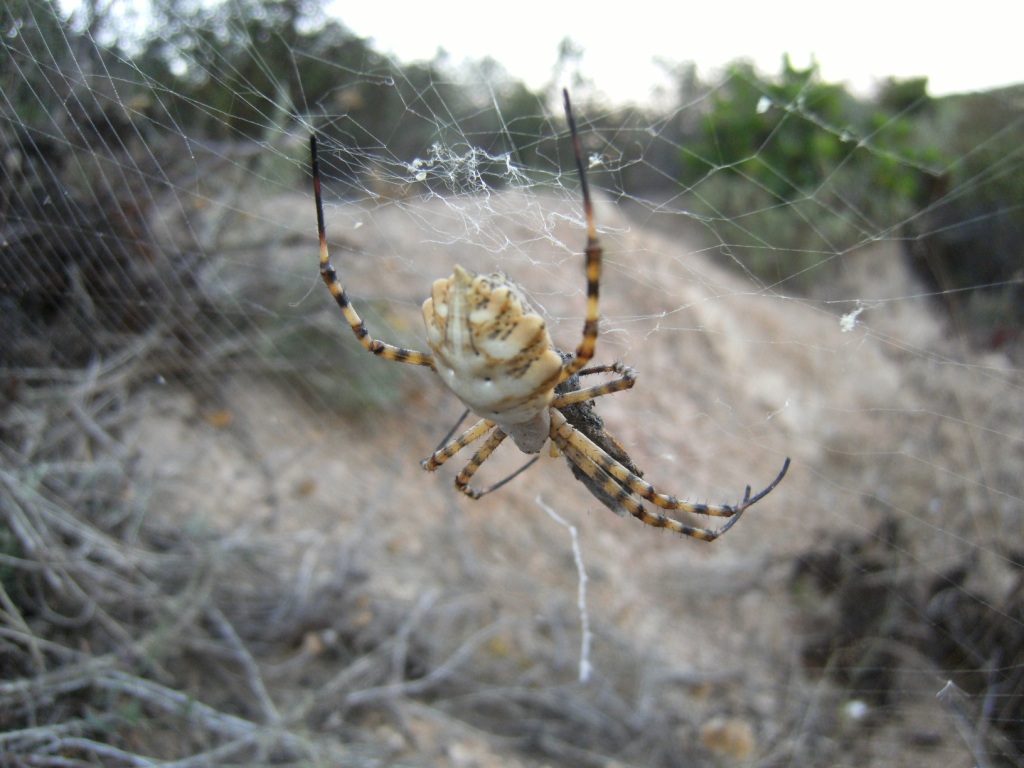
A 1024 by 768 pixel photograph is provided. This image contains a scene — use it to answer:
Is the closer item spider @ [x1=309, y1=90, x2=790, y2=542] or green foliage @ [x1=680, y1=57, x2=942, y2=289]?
spider @ [x1=309, y1=90, x2=790, y2=542]

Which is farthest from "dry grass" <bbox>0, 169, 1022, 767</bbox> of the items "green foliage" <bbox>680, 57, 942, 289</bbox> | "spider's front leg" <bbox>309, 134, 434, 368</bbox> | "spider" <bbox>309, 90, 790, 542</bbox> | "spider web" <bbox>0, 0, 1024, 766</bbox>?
"green foliage" <bbox>680, 57, 942, 289</bbox>

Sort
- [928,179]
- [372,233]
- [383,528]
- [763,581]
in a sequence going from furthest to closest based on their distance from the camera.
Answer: [928,179], [372,233], [763,581], [383,528]

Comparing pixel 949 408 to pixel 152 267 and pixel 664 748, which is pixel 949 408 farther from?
pixel 152 267

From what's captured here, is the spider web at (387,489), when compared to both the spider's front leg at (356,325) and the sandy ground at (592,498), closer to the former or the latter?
the sandy ground at (592,498)


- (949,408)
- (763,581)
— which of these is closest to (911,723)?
(763,581)

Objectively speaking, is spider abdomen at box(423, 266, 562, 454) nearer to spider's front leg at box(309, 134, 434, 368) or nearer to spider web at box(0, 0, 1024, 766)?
spider's front leg at box(309, 134, 434, 368)

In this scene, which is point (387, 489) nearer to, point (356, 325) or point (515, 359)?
point (356, 325)

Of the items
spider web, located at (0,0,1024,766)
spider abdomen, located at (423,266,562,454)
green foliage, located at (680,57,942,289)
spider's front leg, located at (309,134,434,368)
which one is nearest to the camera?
spider abdomen, located at (423,266,562,454)
